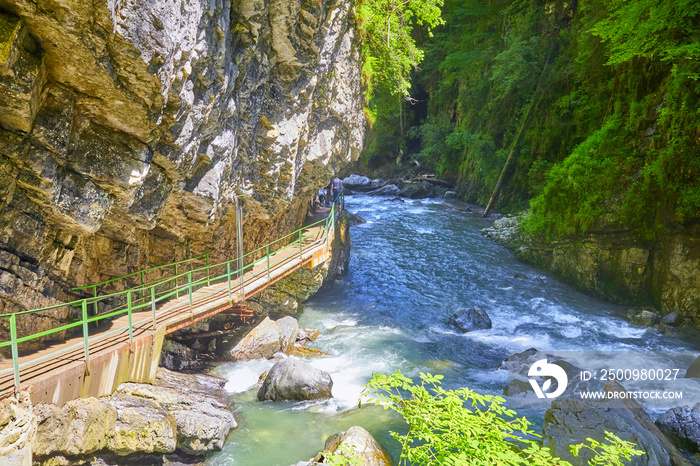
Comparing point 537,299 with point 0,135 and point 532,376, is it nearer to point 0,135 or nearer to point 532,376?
point 532,376

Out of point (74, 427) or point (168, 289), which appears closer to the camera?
point (74, 427)

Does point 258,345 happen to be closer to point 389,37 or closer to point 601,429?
point 601,429

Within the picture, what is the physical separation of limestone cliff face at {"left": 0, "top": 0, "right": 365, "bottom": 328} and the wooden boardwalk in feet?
3.40

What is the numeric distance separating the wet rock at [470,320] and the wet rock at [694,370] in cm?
545

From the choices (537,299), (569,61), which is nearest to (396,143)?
(569,61)

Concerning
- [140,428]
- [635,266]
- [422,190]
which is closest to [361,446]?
[140,428]

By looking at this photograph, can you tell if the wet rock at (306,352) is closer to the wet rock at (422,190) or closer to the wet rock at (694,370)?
the wet rock at (694,370)

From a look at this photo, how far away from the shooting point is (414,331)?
14.8 metres

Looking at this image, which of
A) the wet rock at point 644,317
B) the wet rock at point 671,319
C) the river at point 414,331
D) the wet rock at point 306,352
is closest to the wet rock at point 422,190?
the river at point 414,331

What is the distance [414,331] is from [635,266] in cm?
831

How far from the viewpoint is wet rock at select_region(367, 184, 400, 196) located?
36569 millimetres

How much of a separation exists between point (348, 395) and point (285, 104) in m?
7.93

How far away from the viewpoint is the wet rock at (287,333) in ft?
43.0

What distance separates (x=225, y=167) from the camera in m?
10.6
